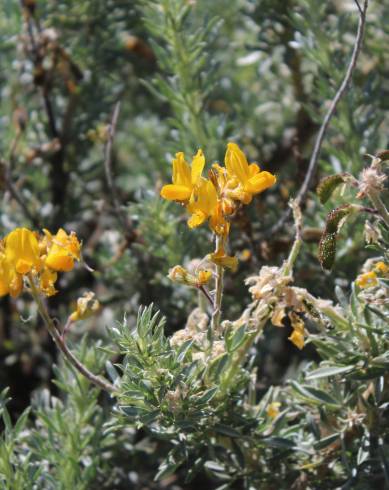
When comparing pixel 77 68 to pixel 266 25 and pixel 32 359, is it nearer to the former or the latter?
pixel 266 25

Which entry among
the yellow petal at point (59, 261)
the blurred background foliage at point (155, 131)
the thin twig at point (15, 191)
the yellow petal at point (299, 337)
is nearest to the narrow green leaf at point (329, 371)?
the yellow petal at point (299, 337)

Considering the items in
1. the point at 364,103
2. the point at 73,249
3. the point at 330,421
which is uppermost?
the point at 73,249

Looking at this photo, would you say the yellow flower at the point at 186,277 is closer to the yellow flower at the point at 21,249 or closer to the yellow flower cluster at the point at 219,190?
the yellow flower cluster at the point at 219,190

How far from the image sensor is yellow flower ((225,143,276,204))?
3.34 ft

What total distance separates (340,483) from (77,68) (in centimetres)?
131

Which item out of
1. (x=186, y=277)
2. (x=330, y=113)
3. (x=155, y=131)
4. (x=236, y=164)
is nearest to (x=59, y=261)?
(x=186, y=277)

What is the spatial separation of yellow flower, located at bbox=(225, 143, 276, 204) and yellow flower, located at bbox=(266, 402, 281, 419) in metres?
0.39

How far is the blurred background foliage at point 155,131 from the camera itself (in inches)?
62.4

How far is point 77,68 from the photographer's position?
2004 millimetres

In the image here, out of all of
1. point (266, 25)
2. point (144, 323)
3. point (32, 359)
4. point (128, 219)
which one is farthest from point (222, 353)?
point (266, 25)

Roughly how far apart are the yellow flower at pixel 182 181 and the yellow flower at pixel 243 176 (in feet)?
0.14

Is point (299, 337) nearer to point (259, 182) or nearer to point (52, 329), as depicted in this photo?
point (259, 182)

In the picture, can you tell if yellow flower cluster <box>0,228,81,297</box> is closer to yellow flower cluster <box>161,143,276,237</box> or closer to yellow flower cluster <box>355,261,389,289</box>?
yellow flower cluster <box>161,143,276,237</box>

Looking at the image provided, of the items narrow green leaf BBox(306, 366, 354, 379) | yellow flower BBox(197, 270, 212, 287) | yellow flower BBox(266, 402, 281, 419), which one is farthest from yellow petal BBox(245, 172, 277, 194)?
yellow flower BBox(266, 402, 281, 419)
